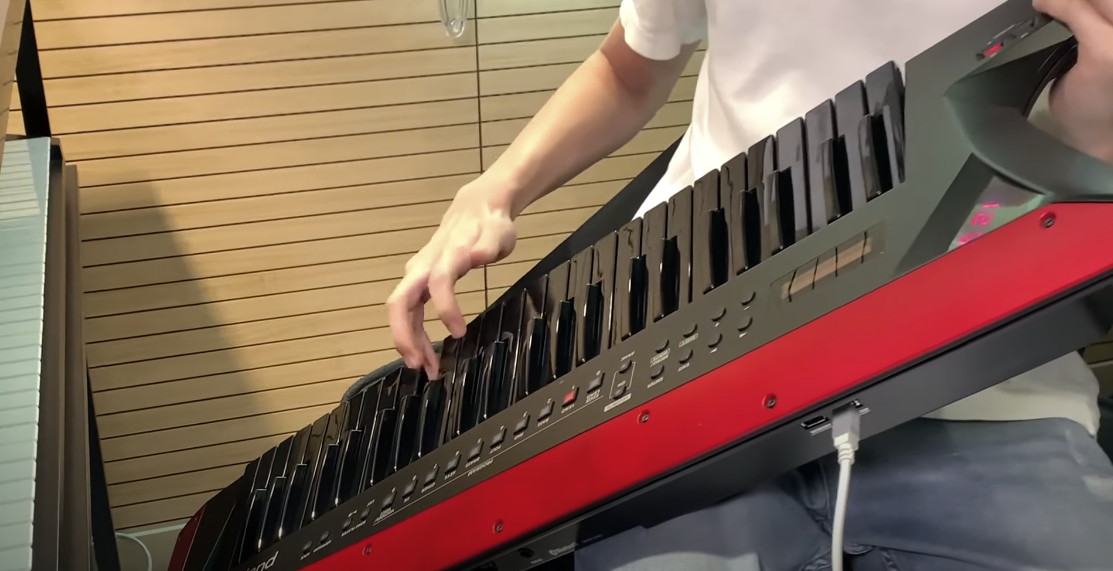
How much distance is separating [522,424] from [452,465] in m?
0.06

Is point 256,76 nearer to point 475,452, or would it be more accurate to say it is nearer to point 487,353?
point 487,353

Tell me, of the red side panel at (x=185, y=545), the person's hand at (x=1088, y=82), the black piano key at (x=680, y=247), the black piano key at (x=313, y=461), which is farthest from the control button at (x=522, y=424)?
the red side panel at (x=185, y=545)

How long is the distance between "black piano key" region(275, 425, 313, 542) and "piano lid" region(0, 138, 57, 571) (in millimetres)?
196

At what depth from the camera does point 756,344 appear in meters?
0.42

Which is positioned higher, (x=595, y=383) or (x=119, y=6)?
(x=119, y=6)

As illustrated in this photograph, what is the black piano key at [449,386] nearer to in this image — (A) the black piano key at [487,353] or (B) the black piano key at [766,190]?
(A) the black piano key at [487,353]

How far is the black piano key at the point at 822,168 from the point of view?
46cm

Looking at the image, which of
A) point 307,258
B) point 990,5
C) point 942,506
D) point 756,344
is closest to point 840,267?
point 756,344

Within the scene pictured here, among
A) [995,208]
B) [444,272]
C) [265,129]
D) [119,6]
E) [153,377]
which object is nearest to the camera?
[995,208]

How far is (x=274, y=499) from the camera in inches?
28.5

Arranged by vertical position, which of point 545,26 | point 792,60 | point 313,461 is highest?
point 545,26

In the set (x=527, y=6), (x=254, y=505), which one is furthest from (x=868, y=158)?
(x=527, y=6)

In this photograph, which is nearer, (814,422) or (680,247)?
(814,422)

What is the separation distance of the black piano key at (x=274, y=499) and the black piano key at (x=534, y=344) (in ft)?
0.85
